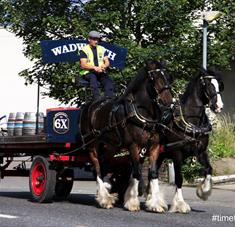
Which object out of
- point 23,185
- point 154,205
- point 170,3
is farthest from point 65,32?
point 154,205

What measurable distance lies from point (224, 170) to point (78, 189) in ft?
13.3

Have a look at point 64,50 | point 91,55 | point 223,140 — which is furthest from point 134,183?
point 223,140

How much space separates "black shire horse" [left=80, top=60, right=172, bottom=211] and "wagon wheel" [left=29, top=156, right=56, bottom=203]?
941 mm

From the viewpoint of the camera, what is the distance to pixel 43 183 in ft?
39.0

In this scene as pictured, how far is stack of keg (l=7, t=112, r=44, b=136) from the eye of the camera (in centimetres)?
1345

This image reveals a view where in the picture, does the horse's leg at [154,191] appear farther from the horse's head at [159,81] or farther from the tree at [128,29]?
the tree at [128,29]

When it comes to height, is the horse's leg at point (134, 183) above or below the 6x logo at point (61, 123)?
below

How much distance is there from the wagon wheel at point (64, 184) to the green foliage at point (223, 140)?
18.0 feet

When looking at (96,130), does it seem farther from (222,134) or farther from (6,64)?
(6,64)

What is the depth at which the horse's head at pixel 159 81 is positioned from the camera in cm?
1041

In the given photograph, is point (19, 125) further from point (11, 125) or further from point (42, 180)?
point (42, 180)

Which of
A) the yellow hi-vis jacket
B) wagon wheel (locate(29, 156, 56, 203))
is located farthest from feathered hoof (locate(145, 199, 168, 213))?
the yellow hi-vis jacket

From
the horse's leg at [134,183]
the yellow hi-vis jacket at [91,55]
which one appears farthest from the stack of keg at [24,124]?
the horse's leg at [134,183]

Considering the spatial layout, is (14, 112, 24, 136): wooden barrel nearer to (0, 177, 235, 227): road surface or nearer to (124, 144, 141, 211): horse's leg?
(0, 177, 235, 227): road surface
